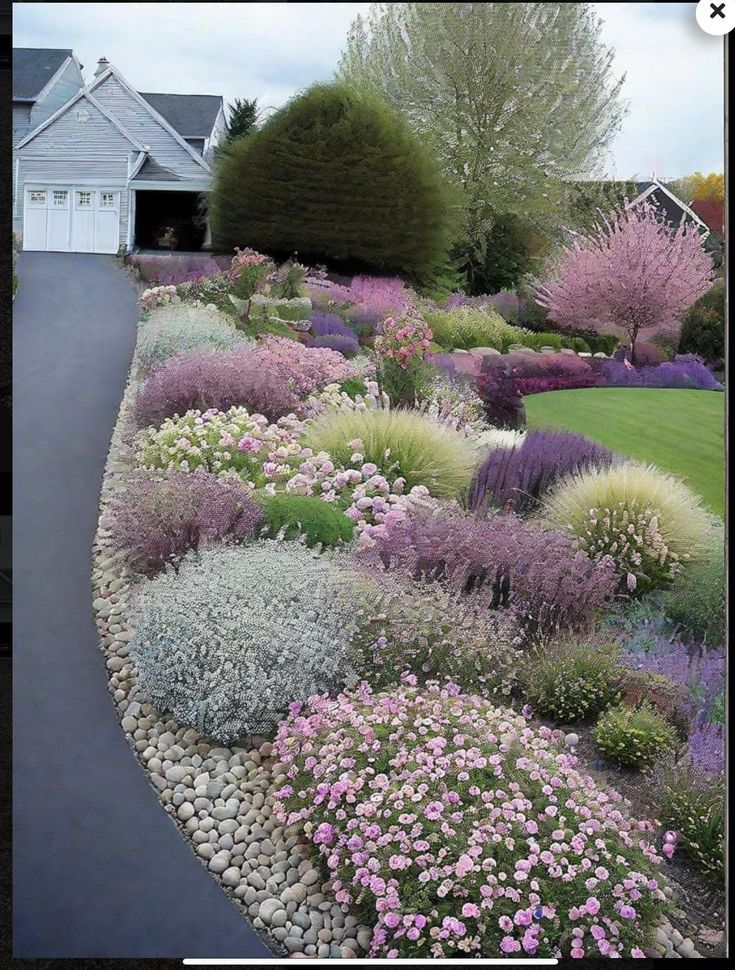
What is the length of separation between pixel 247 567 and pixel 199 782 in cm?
75

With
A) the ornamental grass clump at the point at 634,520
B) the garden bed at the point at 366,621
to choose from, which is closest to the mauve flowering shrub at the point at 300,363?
the garden bed at the point at 366,621

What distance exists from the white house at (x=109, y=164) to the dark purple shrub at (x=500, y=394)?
1183 millimetres

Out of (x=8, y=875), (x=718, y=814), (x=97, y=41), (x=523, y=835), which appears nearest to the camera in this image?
(x=523, y=835)

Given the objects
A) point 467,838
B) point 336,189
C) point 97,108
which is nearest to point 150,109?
point 97,108

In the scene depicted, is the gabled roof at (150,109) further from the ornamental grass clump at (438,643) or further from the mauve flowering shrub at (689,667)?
the mauve flowering shrub at (689,667)

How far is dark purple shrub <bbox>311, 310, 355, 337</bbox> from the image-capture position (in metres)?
3.50

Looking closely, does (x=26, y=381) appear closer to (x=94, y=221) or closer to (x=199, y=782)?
(x=94, y=221)

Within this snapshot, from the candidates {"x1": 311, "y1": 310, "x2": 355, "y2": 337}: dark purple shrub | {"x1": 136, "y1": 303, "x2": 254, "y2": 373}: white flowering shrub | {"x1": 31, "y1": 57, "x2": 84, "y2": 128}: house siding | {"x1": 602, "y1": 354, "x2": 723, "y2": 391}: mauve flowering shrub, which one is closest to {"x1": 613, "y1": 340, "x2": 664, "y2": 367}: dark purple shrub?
{"x1": 602, "y1": 354, "x2": 723, "y2": 391}: mauve flowering shrub

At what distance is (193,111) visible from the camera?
3.45 meters

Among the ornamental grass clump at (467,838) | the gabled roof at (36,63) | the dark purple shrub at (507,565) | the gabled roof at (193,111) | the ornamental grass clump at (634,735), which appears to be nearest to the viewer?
the ornamental grass clump at (467,838)

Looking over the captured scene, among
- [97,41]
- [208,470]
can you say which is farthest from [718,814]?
[97,41]

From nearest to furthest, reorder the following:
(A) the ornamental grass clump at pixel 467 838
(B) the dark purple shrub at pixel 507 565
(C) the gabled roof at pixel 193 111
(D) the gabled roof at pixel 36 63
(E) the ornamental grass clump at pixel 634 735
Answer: (A) the ornamental grass clump at pixel 467 838
(E) the ornamental grass clump at pixel 634 735
(B) the dark purple shrub at pixel 507 565
(D) the gabled roof at pixel 36 63
(C) the gabled roof at pixel 193 111

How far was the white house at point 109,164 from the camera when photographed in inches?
135

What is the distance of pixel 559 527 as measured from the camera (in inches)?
129
